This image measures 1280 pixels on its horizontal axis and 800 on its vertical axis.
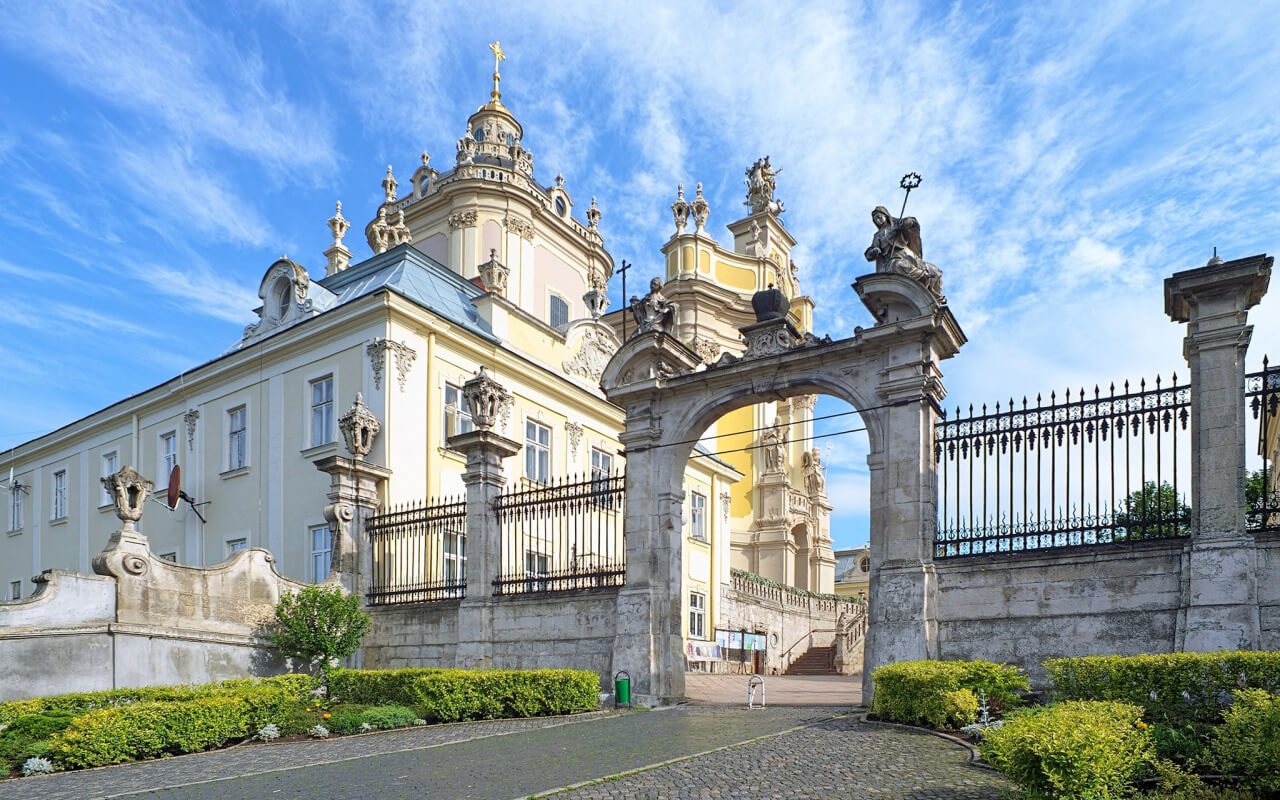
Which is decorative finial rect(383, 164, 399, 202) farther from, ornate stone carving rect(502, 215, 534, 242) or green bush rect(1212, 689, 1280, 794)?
green bush rect(1212, 689, 1280, 794)

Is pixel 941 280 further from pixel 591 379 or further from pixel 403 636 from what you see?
pixel 591 379

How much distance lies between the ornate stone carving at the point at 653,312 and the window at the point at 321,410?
10920mm

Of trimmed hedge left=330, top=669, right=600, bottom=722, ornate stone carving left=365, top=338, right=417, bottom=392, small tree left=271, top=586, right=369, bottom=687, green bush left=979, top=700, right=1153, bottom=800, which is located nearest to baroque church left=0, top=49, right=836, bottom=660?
ornate stone carving left=365, top=338, right=417, bottom=392

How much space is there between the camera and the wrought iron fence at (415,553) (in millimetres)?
19797

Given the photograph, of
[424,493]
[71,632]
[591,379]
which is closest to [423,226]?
[591,379]

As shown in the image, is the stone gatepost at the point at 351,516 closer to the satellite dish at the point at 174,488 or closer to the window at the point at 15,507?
the satellite dish at the point at 174,488

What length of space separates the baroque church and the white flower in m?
8.62

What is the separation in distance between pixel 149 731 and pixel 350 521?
871 cm

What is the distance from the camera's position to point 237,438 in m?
28.6

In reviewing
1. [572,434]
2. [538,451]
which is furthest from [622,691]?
[572,434]

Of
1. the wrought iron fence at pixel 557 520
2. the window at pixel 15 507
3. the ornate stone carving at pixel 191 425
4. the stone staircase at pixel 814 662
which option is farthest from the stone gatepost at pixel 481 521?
the window at pixel 15 507

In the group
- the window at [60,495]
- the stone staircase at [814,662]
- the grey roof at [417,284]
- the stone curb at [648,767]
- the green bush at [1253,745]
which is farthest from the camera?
the window at [60,495]

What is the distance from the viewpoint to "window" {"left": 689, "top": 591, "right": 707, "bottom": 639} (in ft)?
106

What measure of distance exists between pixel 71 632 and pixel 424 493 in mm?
10050
